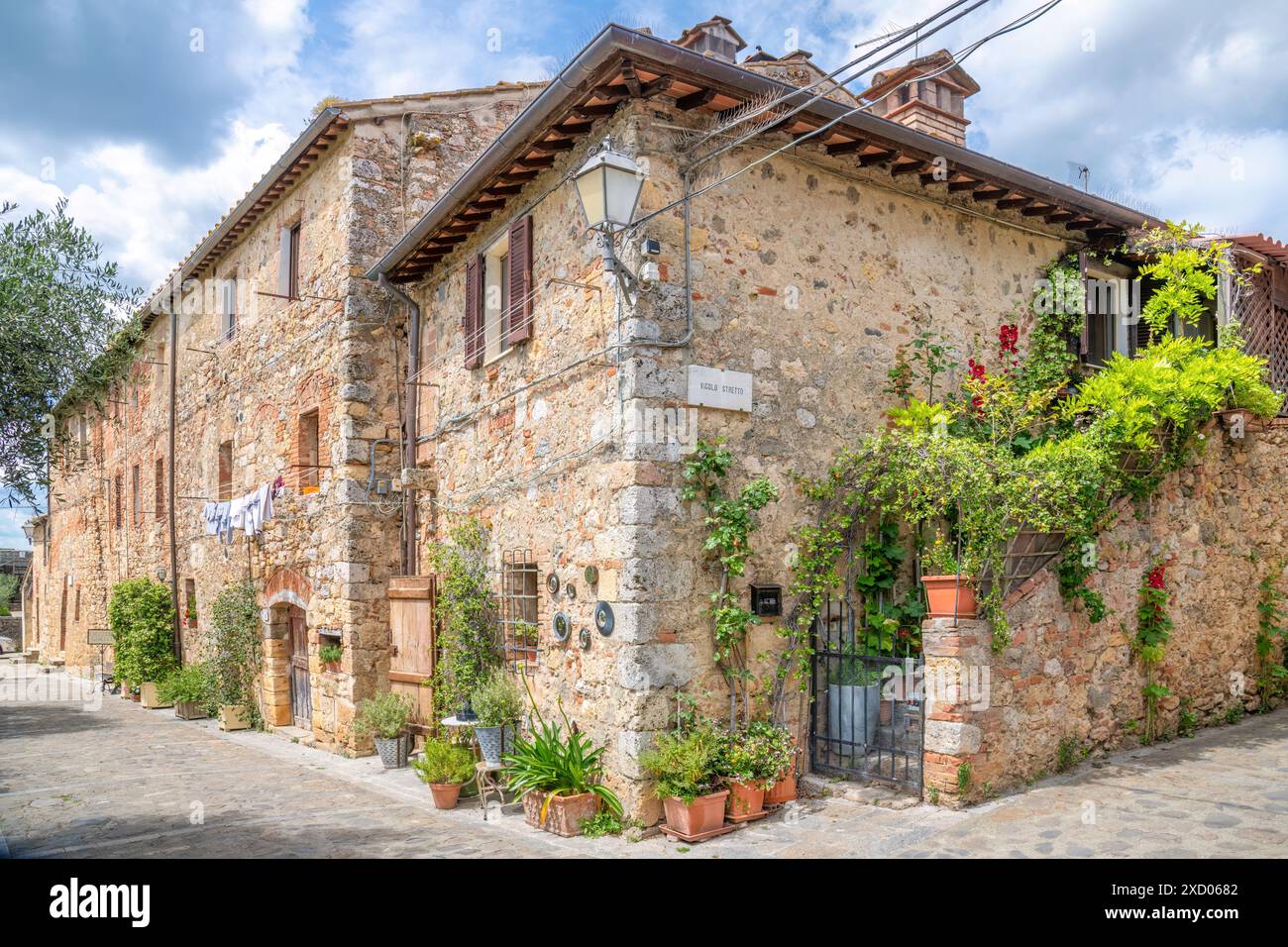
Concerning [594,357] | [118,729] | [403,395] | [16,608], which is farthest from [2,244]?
[16,608]

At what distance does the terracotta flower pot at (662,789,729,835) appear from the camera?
231 inches

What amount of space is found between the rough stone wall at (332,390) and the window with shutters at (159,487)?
3.02 m

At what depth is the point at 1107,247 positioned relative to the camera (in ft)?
31.2

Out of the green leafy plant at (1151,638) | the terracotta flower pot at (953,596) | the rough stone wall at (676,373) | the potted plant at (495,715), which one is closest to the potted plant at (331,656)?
the rough stone wall at (676,373)

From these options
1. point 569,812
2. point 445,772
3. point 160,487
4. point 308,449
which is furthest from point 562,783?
point 160,487

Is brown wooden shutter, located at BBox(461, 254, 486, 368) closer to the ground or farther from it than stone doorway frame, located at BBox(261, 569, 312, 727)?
farther from it

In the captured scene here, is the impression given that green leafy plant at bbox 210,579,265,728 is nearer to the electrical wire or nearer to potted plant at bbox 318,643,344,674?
potted plant at bbox 318,643,344,674

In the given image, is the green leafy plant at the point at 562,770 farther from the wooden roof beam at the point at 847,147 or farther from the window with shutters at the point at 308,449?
the window with shutters at the point at 308,449

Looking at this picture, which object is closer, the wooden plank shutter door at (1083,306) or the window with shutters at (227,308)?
the wooden plank shutter door at (1083,306)

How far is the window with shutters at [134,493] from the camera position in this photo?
18422 mm

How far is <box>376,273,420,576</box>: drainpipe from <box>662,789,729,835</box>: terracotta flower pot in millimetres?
4789

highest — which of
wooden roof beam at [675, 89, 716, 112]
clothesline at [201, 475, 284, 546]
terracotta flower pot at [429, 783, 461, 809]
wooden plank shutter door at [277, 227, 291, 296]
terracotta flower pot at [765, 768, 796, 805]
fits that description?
wooden plank shutter door at [277, 227, 291, 296]

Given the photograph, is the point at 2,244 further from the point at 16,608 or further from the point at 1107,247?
the point at 16,608

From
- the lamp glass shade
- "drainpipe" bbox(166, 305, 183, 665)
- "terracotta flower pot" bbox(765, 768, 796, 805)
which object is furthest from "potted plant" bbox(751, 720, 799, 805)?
"drainpipe" bbox(166, 305, 183, 665)
